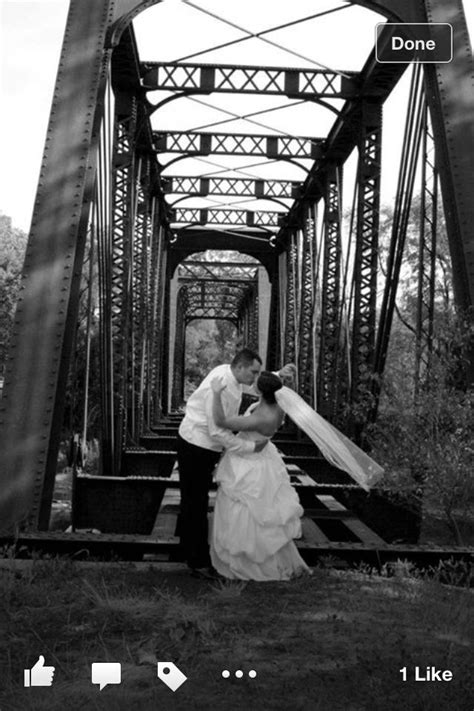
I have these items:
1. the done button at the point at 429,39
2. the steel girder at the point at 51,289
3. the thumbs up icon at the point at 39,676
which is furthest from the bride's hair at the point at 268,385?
the done button at the point at 429,39

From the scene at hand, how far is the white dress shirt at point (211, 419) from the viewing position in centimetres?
600

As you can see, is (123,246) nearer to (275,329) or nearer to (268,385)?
(268,385)

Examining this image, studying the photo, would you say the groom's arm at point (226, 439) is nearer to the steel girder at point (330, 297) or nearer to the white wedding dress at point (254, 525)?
the white wedding dress at point (254, 525)

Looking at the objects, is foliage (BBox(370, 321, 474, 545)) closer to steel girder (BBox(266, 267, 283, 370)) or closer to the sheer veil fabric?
the sheer veil fabric

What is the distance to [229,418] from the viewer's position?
602 centimetres

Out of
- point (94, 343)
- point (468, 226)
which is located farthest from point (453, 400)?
point (94, 343)

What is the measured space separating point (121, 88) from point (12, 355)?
8.35 m

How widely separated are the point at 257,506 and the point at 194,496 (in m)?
0.51

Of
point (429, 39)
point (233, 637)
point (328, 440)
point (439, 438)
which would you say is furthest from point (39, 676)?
point (429, 39)

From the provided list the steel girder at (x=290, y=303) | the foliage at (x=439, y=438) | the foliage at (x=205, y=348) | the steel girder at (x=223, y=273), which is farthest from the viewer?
the foliage at (x=205, y=348)

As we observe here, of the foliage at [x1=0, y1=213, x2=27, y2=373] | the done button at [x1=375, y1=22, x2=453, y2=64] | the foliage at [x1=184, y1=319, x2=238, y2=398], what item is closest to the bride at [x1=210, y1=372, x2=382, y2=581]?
the done button at [x1=375, y1=22, x2=453, y2=64]

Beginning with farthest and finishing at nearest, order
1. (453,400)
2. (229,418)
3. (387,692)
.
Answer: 1. (453,400)
2. (229,418)
3. (387,692)

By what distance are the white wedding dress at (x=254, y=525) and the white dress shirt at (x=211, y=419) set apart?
0.13 m

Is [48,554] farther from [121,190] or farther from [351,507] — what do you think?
[121,190]
